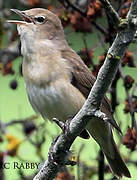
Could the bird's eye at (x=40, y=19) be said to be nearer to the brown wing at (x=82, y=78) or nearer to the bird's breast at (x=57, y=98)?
the brown wing at (x=82, y=78)

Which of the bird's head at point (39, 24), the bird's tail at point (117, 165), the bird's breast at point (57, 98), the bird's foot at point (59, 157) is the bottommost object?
the bird's tail at point (117, 165)

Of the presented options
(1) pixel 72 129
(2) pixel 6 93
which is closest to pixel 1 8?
(1) pixel 72 129

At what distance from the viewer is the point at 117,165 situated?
4.12 meters

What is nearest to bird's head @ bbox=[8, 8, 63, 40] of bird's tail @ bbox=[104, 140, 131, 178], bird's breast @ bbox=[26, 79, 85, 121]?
bird's breast @ bbox=[26, 79, 85, 121]

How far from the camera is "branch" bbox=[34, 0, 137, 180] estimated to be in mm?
2592

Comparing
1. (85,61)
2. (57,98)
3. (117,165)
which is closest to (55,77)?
(57,98)

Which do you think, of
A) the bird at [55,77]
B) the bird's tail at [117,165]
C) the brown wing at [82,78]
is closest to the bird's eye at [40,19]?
the bird at [55,77]

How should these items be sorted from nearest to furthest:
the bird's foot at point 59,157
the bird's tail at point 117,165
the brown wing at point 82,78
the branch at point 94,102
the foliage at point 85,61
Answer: the branch at point 94,102 → the bird's foot at point 59,157 → the foliage at point 85,61 → the brown wing at point 82,78 → the bird's tail at point 117,165

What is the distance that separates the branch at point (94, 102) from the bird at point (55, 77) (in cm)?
50

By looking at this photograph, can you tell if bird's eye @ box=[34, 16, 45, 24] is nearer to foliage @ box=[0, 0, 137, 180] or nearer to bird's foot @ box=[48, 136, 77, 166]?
foliage @ box=[0, 0, 137, 180]

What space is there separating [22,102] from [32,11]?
4231mm

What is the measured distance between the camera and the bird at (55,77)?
12.7 ft

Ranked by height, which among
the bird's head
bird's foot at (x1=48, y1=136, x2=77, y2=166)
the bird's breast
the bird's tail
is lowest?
the bird's tail

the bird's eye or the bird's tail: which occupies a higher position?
the bird's eye
